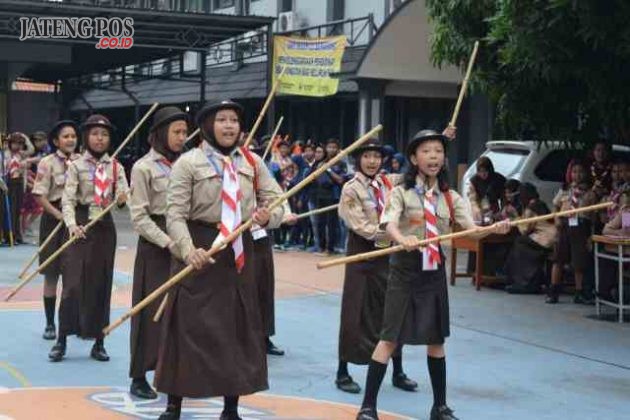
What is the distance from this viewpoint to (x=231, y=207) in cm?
673

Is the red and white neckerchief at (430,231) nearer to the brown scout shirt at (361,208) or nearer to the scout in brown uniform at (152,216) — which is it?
Result: the brown scout shirt at (361,208)

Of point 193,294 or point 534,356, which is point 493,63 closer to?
point 534,356

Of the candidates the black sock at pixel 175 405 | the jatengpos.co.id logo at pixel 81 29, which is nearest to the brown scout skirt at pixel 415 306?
the black sock at pixel 175 405

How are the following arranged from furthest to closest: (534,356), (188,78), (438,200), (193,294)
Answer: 1. (188,78)
2. (534,356)
3. (438,200)
4. (193,294)

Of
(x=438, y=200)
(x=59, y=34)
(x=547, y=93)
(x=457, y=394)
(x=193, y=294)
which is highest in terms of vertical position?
(x=59, y=34)

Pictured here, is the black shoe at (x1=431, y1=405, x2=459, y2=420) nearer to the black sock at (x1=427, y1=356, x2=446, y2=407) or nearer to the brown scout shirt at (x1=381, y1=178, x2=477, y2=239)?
the black sock at (x1=427, y1=356, x2=446, y2=407)

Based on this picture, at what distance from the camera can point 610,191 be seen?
13078mm

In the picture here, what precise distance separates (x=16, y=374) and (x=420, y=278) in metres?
3.35

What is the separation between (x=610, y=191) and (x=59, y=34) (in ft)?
39.5

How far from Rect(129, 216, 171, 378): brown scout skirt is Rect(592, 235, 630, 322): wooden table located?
5339 mm

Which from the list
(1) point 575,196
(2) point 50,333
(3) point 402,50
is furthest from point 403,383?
(3) point 402,50

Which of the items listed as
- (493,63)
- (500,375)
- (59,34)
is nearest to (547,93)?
(493,63)

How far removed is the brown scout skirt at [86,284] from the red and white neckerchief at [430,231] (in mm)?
3193

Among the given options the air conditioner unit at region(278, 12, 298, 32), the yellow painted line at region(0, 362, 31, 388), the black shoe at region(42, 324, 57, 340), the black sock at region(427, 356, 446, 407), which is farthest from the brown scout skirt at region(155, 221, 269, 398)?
the air conditioner unit at region(278, 12, 298, 32)
